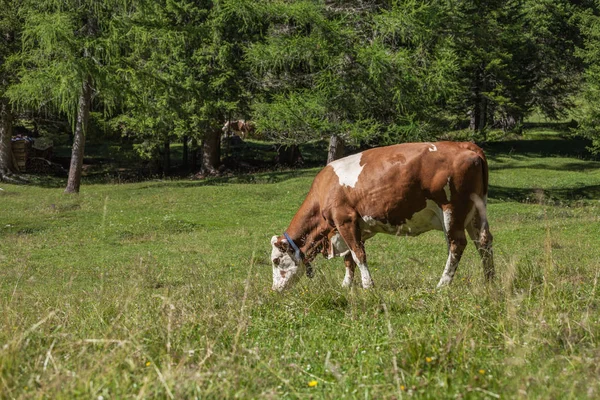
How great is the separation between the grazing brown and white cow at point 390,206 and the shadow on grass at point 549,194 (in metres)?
19.0

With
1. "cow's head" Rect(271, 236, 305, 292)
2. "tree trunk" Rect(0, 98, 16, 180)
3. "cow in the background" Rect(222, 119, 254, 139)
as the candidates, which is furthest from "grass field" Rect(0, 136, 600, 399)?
"cow in the background" Rect(222, 119, 254, 139)

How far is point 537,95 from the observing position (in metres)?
45.0

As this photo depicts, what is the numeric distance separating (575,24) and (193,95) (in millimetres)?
28543

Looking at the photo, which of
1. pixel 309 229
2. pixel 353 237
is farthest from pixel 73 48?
pixel 353 237

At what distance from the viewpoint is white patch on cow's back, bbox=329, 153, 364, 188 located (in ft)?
31.7

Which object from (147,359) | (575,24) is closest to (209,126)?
(575,24)

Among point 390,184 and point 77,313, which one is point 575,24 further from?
point 77,313

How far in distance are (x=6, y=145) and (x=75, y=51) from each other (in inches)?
509

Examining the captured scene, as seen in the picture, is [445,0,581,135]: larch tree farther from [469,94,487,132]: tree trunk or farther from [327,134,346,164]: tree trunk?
[327,134,346,164]: tree trunk

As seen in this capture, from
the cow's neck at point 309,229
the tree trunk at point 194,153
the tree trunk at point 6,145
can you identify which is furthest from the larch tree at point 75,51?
the cow's neck at point 309,229

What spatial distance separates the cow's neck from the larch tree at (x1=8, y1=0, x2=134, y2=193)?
17.6m

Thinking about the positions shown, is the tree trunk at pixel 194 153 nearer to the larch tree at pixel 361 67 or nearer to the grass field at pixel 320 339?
the larch tree at pixel 361 67

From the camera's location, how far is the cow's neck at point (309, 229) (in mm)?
10195

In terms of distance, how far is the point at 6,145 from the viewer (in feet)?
121
